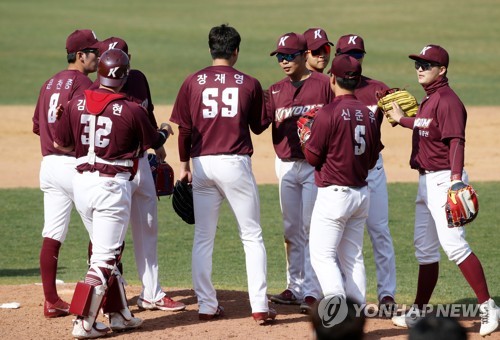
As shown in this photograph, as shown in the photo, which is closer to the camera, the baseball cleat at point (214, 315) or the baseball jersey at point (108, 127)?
the baseball jersey at point (108, 127)

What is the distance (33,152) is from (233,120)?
1290cm

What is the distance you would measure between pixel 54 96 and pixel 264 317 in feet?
8.06

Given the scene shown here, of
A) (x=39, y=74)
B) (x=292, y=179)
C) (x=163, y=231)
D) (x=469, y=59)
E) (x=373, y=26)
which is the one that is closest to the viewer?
(x=292, y=179)

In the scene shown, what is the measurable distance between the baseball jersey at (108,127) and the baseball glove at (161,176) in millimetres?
813

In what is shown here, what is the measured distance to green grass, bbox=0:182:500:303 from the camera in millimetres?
10086

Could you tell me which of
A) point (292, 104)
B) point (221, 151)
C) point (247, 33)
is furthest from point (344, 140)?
point (247, 33)

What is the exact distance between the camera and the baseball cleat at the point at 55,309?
7609mm

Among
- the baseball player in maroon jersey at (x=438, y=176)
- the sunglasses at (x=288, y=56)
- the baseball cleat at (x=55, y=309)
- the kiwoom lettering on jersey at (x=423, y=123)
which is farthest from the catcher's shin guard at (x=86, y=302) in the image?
the kiwoom lettering on jersey at (x=423, y=123)

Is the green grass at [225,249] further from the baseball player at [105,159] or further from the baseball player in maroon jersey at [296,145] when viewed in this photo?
the baseball player at [105,159]

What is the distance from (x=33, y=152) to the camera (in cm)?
1944

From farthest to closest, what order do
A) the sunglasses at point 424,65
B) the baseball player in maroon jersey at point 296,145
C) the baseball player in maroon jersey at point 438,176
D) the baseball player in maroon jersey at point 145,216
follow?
1. the baseball player in maroon jersey at point 296,145
2. the baseball player in maroon jersey at point 145,216
3. the sunglasses at point 424,65
4. the baseball player in maroon jersey at point 438,176

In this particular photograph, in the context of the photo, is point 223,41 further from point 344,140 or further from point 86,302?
point 86,302

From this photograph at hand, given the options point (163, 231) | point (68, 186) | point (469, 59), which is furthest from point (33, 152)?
point (469, 59)

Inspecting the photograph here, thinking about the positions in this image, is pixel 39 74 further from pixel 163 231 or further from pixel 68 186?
pixel 68 186
